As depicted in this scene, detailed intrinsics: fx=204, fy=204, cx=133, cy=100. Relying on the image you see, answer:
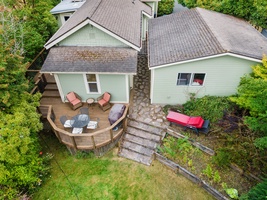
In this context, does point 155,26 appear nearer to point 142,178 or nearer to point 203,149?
point 203,149

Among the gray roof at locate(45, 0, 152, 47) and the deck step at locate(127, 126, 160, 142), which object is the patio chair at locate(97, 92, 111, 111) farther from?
the gray roof at locate(45, 0, 152, 47)

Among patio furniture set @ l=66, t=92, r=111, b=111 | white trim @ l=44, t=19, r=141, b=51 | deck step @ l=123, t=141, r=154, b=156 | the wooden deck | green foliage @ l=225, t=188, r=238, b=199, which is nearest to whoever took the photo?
green foliage @ l=225, t=188, r=238, b=199

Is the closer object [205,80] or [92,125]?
[92,125]

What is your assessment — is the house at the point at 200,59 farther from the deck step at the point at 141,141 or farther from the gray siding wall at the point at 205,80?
the deck step at the point at 141,141

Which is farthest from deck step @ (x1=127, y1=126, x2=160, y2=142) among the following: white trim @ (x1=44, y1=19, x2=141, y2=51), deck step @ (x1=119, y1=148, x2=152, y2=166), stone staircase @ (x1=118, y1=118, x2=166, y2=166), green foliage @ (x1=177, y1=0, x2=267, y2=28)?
green foliage @ (x1=177, y1=0, x2=267, y2=28)

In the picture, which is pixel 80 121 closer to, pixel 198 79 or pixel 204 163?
pixel 204 163

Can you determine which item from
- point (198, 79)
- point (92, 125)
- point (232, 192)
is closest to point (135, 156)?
point (92, 125)

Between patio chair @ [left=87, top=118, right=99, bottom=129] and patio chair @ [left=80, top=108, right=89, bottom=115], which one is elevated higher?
patio chair @ [left=80, top=108, right=89, bottom=115]
